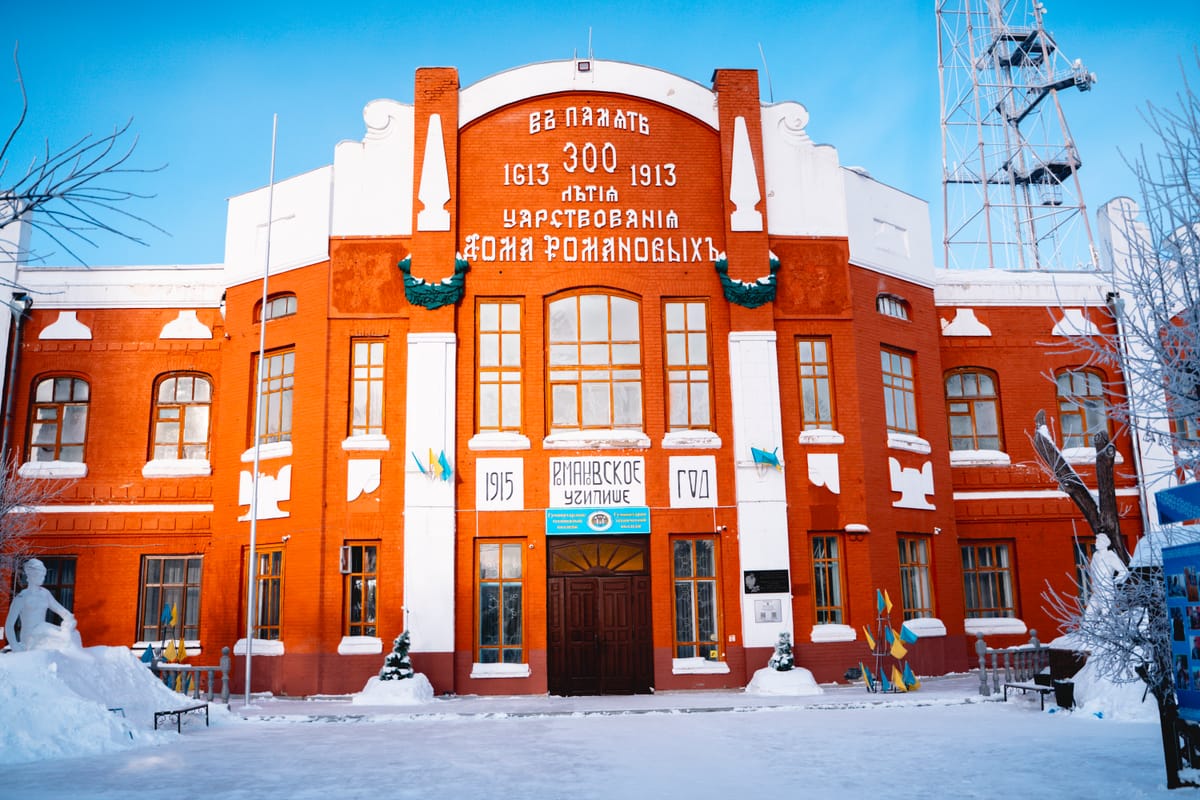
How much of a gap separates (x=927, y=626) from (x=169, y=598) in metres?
16.0

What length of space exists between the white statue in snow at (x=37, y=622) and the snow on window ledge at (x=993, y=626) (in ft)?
58.5

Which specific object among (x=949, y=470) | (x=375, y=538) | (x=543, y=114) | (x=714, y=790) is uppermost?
(x=543, y=114)

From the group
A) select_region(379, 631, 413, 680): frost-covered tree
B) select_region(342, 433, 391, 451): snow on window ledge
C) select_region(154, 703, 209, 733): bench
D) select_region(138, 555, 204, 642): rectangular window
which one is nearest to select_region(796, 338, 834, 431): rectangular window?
select_region(342, 433, 391, 451): snow on window ledge

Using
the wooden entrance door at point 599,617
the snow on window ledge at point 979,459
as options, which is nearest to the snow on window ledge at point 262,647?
the wooden entrance door at point 599,617

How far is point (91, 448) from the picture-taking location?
23031 millimetres

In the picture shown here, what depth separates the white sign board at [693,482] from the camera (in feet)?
67.5

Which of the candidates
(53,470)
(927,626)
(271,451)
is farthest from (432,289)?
(927,626)

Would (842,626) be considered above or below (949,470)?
below

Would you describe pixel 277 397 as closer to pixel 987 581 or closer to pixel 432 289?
pixel 432 289

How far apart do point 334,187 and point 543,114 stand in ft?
15.1

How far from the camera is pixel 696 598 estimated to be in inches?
801

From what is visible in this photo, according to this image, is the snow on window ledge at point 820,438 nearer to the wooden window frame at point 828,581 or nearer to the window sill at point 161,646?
the wooden window frame at point 828,581

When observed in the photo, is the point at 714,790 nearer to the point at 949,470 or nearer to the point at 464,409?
the point at 464,409

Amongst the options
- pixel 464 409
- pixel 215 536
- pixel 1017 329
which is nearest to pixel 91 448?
pixel 215 536
